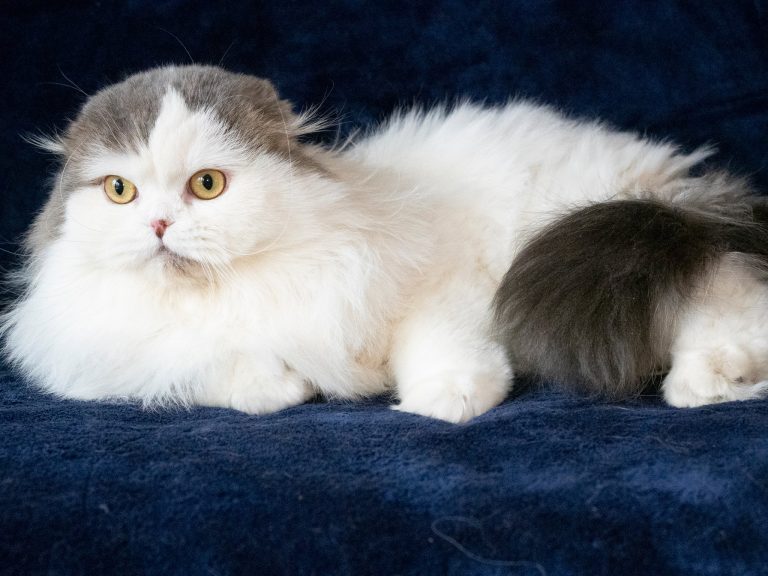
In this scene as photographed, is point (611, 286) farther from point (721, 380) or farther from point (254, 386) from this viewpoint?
point (254, 386)

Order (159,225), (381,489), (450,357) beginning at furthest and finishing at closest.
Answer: (450,357)
(159,225)
(381,489)

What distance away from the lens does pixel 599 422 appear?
1.56 meters

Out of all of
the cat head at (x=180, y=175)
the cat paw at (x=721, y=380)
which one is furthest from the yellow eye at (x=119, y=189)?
the cat paw at (x=721, y=380)

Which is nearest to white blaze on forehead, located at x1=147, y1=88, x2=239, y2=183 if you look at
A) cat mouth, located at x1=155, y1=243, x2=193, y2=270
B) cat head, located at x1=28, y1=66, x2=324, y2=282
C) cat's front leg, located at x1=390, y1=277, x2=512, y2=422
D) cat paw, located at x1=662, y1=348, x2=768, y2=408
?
cat head, located at x1=28, y1=66, x2=324, y2=282

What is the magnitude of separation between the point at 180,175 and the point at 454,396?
672mm

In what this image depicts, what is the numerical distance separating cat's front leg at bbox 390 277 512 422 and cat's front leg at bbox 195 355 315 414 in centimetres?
22

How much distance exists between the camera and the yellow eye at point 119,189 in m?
1.73

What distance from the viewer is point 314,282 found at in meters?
1.81

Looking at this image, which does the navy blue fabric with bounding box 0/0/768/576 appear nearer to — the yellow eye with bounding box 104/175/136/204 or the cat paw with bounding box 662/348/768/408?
the cat paw with bounding box 662/348/768/408

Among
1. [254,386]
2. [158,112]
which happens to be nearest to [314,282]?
[254,386]

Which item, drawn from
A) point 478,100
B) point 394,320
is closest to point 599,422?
point 394,320

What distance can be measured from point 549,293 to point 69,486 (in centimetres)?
95

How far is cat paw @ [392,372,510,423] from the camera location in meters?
1.64

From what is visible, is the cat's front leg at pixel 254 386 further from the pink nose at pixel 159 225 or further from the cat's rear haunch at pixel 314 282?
the pink nose at pixel 159 225
